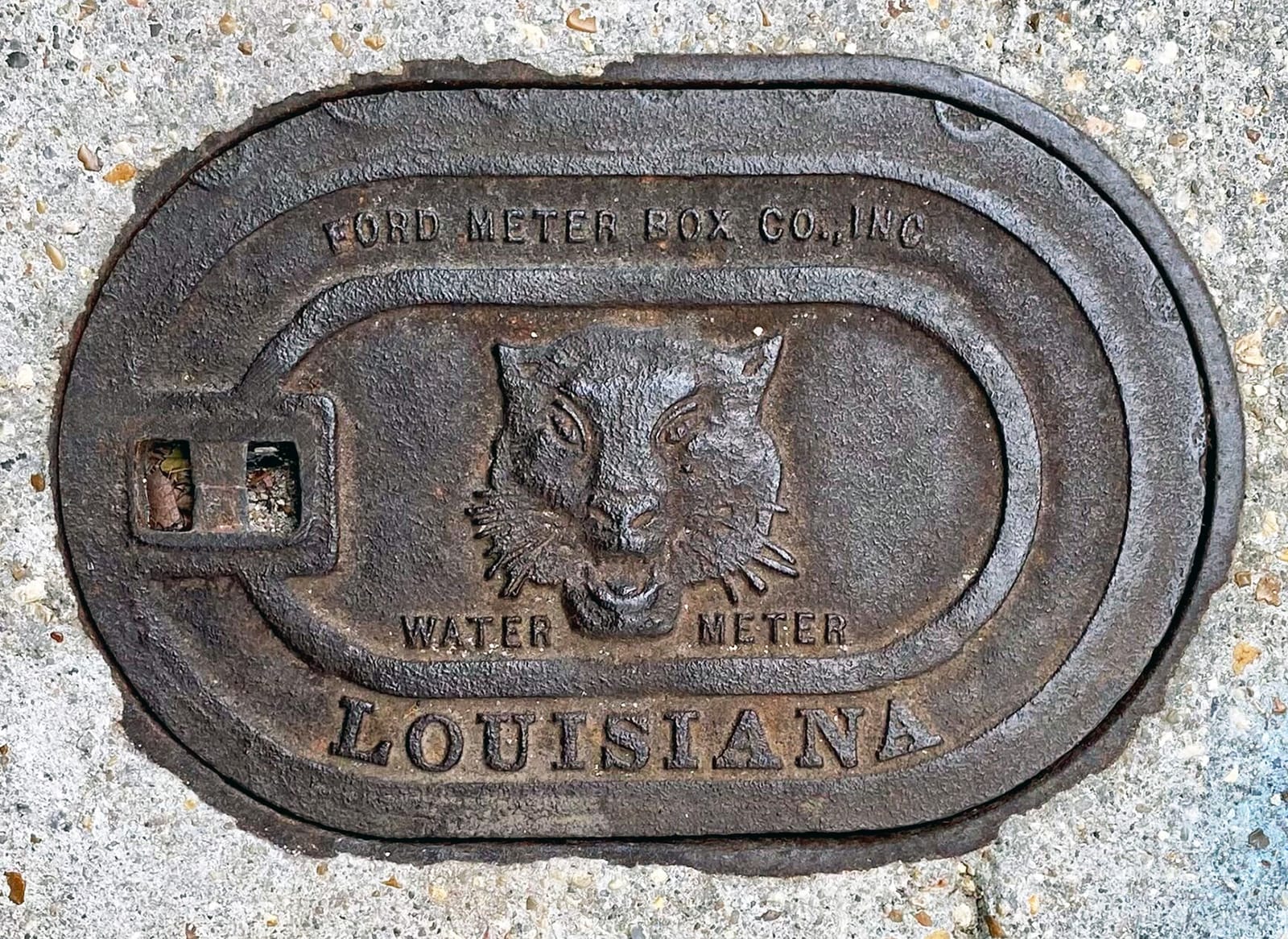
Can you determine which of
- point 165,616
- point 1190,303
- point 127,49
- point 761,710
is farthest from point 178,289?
point 1190,303

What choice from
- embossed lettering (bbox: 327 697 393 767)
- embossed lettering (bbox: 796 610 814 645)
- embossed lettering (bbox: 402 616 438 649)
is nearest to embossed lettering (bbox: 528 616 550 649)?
embossed lettering (bbox: 402 616 438 649)

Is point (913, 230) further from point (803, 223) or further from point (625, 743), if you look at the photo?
point (625, 743)

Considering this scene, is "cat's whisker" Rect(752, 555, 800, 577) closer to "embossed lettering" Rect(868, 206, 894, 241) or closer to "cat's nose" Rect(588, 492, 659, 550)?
"cat's nose" Rect(588, 492, 659, 550)

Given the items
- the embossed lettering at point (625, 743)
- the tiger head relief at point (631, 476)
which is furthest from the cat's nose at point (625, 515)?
the embossed lettering at point (625, 743)

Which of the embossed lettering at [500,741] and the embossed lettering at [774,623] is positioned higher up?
the embossed lettering at [774,623]

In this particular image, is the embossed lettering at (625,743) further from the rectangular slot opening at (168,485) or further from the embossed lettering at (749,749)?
the rectangular slot opening at (168,485)

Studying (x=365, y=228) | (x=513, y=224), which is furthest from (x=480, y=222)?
(x=365, y=228)
